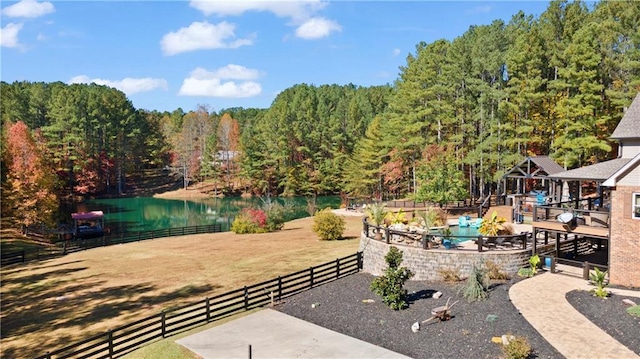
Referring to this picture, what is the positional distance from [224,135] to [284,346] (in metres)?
84.1

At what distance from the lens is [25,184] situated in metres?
48.1

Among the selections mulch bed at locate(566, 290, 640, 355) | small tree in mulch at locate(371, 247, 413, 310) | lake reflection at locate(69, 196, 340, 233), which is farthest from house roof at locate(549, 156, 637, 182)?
lake reflection at locate(69, 196, 340, 233)

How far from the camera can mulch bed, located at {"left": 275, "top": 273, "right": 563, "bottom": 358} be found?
14.6m

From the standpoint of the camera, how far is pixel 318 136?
86562 mm

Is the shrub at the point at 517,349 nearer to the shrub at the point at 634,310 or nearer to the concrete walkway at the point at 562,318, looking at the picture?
the concrete walkway at the point at 562,318

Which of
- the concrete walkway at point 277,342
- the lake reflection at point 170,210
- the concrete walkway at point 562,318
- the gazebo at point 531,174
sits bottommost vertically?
the lake reflection at point 170,210

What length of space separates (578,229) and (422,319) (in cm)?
936

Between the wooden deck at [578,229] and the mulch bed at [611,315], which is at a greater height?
the wooden deck at [578,229]

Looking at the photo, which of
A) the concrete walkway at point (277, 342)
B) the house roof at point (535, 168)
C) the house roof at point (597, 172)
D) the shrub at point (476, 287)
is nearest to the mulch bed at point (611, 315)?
the shrub at point (476, 287)

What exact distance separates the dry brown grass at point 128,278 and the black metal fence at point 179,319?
1.71m

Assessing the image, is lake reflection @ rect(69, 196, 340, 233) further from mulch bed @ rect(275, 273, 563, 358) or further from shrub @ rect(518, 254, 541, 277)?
shrub @ rect(518, 254, 541, 277)

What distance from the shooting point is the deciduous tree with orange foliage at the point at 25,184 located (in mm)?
46875

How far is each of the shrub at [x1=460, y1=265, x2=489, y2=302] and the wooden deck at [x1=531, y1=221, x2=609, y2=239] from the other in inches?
190

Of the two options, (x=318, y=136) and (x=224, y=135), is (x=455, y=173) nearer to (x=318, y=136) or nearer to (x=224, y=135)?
(x=318, y=136)
